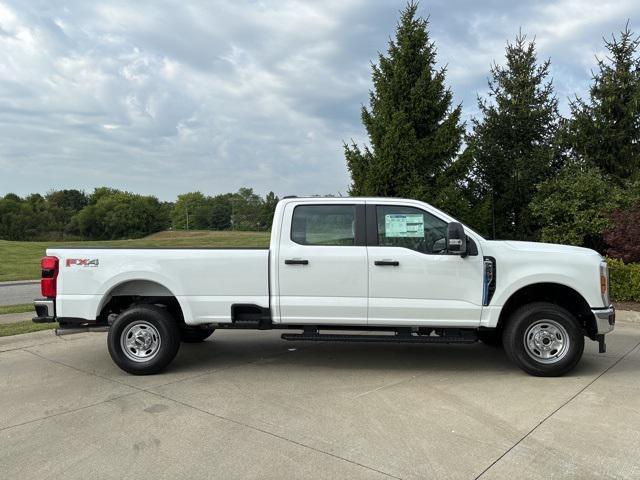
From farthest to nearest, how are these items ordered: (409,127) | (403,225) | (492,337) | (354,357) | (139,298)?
(409,127)
(492,337)
(354,357)
(139,298)
(403,225)

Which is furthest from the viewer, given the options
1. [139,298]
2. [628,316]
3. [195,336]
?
[628,316]

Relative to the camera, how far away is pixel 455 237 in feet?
17.6

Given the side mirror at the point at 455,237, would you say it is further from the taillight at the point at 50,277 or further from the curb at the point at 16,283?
the curb at the point at 16,283

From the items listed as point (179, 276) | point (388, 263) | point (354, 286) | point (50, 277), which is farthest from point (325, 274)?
point (50, 277)

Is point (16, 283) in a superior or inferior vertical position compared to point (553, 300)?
inferior

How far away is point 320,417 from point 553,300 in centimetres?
323

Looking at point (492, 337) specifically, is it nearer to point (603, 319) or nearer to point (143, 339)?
point (603, 319)

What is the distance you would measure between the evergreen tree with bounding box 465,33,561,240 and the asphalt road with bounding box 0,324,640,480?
387 inches

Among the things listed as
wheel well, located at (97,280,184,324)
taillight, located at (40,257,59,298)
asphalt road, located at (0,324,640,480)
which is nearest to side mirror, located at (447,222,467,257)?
asphalt road, located at (0,324,640,480)

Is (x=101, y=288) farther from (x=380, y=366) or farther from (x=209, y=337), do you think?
(x=380, y=366)

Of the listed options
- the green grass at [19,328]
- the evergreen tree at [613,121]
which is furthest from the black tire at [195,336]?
the evergreen tree at [613,121]

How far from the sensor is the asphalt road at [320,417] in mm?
3615

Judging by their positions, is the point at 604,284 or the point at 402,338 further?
the point at 402,338

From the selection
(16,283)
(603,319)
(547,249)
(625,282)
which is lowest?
(16,283)
